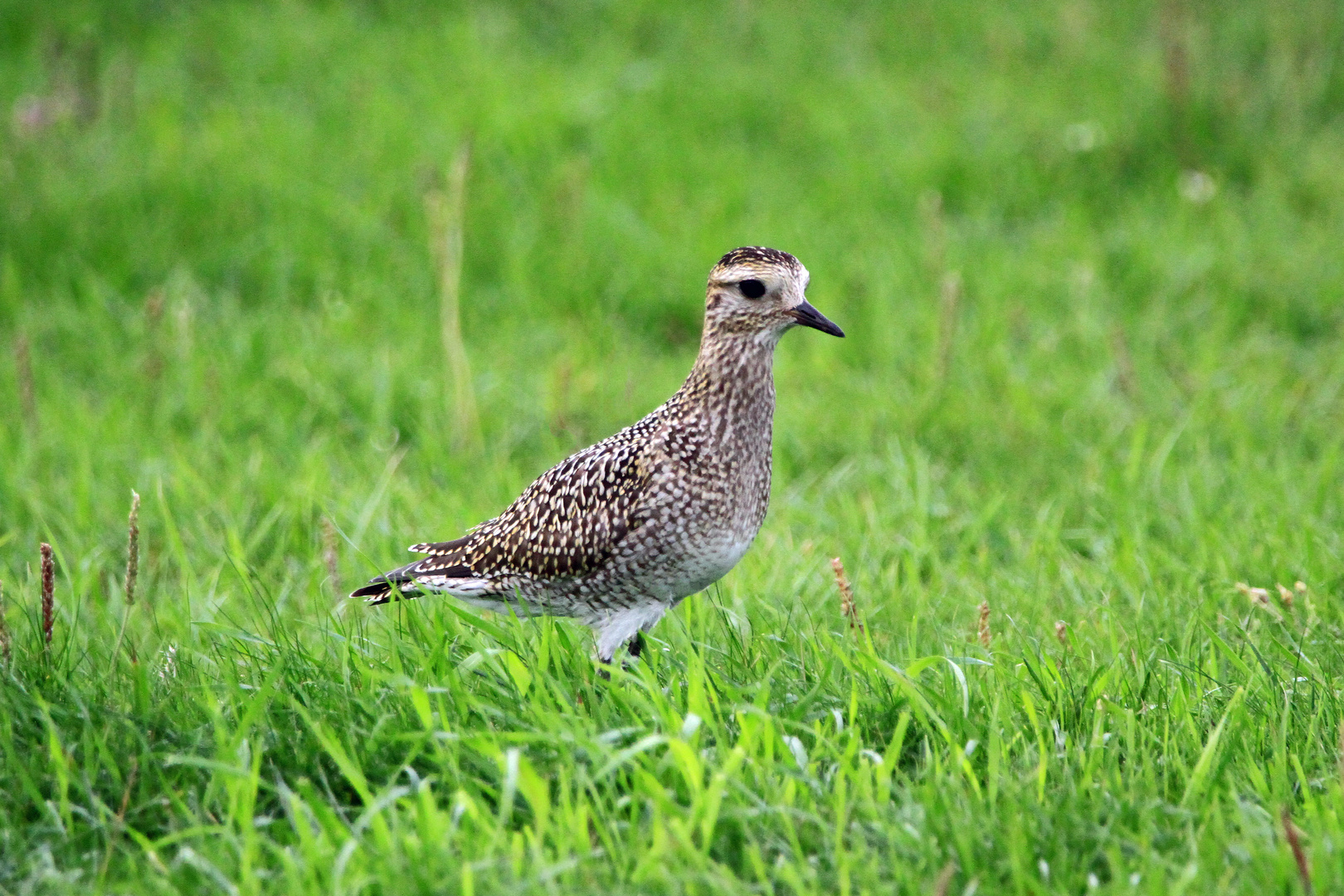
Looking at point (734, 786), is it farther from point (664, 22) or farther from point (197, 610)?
point (664, 22)

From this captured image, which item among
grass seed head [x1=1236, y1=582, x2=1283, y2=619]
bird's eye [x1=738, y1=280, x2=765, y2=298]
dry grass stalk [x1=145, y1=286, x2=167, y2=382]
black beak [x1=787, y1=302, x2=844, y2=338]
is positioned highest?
bird's eye [x1=738, y1=280, x2=765, y2=298]

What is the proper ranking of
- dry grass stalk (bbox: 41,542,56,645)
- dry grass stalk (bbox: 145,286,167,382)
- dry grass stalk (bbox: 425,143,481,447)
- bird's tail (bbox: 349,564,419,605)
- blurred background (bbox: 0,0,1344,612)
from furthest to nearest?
dry grass stalk (bbox: 145,286,167,382) < dry grass stalk (bbox: 425,143,481,447) < blurred background (bbox: 0,0,1344,612) < bird's tail (bbox: 349,564,419,605) < dry grass stalk (bbox: 41,542,56,645)

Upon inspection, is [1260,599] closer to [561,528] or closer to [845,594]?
[845,594]

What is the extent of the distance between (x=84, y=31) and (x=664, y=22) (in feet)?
14.8

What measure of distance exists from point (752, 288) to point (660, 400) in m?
3.07

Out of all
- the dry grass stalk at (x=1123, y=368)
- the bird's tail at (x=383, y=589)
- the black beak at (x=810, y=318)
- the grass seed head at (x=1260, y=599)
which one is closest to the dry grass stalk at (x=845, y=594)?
the black beak at (x=810, y=318)

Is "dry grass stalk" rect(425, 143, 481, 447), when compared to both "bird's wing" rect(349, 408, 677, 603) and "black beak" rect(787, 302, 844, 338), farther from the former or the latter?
"black beak" rect(787, 302, 844, 338)

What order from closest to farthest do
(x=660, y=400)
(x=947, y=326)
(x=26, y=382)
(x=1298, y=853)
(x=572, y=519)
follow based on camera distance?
(x=1298, y=853) → (x=572, y=519) → (x=26, y=382) → (x=947, y=326) → (x=660, y=400)

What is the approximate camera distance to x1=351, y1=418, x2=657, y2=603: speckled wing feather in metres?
4.50

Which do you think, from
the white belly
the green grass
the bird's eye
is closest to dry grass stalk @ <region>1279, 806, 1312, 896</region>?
the green grass

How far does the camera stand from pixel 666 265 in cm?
876

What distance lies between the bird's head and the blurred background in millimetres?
1297

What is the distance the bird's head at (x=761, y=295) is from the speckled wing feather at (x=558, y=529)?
46 cm

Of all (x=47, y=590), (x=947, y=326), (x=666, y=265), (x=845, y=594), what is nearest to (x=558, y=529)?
(x=845, y=594)
